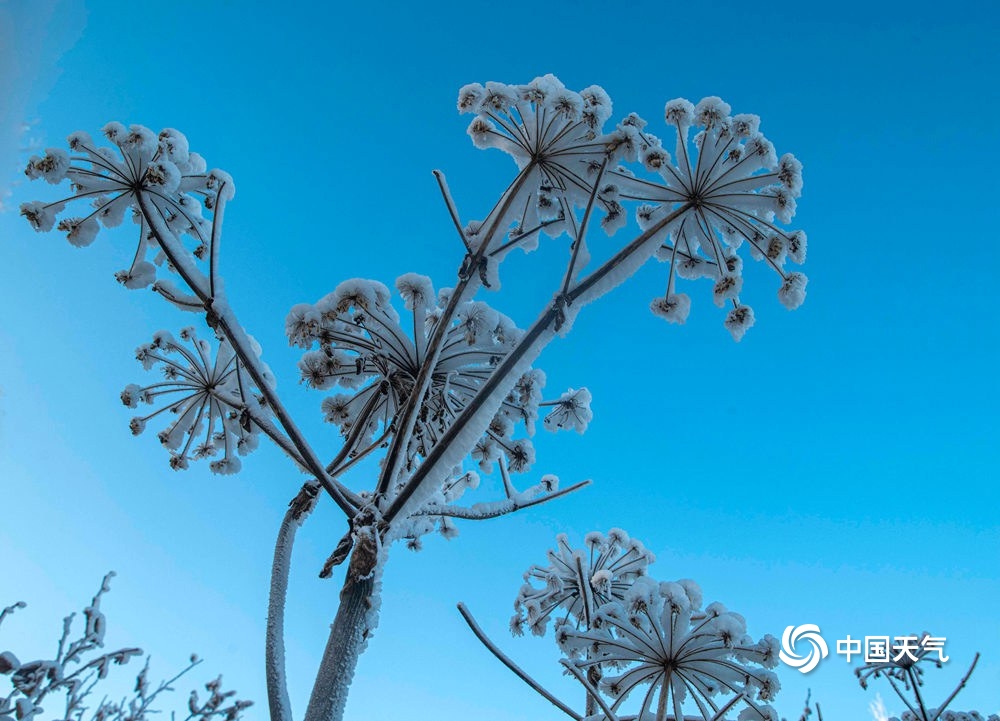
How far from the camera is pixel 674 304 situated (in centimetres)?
592

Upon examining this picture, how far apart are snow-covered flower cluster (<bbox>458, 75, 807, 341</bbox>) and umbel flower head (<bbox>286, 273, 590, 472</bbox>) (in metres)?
0.67

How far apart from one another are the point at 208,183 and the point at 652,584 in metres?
4.78

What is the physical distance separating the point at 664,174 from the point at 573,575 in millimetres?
4929

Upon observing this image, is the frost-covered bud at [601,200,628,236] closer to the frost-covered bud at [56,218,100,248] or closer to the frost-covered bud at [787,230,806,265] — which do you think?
the frost-covered bud at [787,230,806,265]

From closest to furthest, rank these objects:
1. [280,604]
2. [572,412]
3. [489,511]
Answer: [280,604] → [489,511] → [572,412]

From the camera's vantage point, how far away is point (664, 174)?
5.53 meters

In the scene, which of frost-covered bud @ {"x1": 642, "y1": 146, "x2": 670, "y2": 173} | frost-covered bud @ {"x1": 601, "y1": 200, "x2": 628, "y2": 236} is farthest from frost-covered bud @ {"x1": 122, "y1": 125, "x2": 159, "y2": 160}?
frost-covered bud @ {"x1": 642, "y1": 146, "x2": 670, "y2": 173}

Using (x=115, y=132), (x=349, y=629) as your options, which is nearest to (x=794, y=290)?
(x=349, y=629)

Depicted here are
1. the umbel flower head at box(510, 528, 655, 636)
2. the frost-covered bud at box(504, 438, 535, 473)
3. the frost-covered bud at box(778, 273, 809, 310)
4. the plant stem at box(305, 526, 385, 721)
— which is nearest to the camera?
the plant stem at box(305, 526, 385, 721)

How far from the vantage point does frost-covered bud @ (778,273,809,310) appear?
5.50m

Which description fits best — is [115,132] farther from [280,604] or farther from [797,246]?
[797,246]

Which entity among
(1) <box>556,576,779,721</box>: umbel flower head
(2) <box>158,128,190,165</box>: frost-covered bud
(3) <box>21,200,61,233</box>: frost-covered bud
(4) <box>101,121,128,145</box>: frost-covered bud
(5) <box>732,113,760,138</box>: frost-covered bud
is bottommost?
(1) <box>556,576,779,721</box>: umbel flower head

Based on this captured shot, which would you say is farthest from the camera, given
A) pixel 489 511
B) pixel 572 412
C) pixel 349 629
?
pixel 572 412

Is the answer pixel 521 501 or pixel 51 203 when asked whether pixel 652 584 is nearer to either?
pixel 521 501
